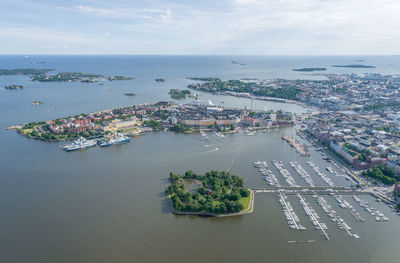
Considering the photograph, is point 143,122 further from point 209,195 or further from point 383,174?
point 383,174

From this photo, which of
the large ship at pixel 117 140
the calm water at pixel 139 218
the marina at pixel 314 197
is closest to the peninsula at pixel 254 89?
the calm water at pixel 139 218

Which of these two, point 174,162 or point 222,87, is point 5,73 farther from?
point 174,162

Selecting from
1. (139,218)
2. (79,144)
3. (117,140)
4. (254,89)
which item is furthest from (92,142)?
(254,89)

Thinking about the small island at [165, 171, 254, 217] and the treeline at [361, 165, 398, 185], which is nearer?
the small island at [165, 171, 254, 217]

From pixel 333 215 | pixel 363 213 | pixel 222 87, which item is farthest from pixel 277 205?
pixel 222 87

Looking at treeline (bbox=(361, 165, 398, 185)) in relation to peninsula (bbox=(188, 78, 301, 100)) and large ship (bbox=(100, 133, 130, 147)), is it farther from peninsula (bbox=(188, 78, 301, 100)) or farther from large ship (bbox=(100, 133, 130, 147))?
peninsula (bbox=(188, 78, 301, 100))

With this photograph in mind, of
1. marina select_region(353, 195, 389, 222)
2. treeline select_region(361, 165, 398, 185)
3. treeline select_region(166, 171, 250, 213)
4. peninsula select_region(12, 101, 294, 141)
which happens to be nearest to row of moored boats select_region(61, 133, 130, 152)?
peninsula select_region(12, 101, 294, 141)
